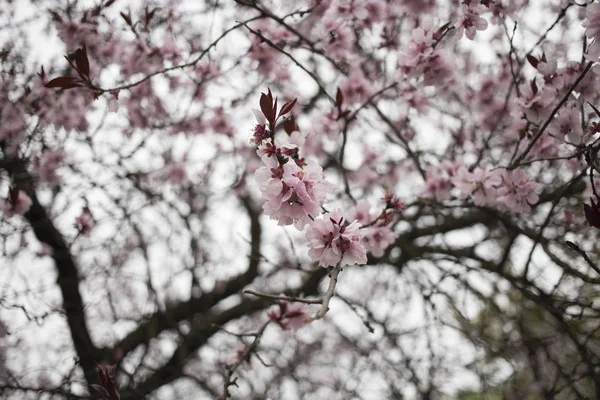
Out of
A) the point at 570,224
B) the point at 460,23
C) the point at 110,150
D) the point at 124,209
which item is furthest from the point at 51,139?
the point at 570,224

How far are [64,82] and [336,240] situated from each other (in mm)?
1261

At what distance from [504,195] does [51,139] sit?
9.60ft

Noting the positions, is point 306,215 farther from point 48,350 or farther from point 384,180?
point 48,350

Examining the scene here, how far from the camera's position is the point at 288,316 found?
2076mm

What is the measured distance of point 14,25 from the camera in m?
2.92

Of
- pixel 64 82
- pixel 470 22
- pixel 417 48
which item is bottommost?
pixel 64 82

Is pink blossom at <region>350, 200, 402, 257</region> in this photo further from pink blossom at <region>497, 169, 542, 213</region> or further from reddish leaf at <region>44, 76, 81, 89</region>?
reddish leaf at <region>44, 76, 81, 89</region>

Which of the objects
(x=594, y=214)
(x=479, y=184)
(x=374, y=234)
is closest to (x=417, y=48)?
(x=479, y=184)

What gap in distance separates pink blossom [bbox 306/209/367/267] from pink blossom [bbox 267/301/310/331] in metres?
0.82

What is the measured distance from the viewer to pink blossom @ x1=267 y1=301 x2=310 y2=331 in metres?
2.08

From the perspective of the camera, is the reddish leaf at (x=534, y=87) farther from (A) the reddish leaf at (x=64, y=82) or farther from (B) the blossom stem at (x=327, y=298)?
(A) the reddish leaf at (x=64, y=82)

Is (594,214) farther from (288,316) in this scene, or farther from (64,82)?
(64,82)

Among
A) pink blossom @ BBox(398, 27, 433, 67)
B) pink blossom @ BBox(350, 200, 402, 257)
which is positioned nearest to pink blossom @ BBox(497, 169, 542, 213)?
pink blossom @ BBox(350, 200, 402, 257)

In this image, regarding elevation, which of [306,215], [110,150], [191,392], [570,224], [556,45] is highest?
[556,45]
